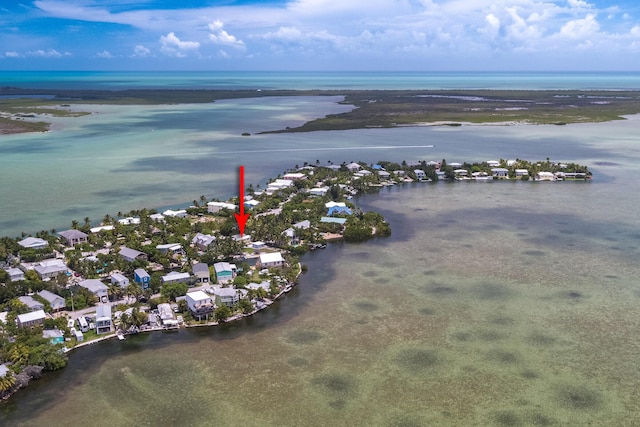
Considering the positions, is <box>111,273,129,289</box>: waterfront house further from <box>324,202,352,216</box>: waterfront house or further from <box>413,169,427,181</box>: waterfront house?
<box>413,169,427,181</box>: waterfront house

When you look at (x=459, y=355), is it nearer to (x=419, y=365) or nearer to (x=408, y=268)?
(x=419, y=365)

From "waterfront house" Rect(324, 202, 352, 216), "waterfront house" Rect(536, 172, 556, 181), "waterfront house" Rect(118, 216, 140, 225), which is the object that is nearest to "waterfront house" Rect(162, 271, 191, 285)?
"waterfront house" Rect(118, 216, 140, 225)

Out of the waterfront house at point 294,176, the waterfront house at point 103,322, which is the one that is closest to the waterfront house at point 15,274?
the waterfront house at point 103,322

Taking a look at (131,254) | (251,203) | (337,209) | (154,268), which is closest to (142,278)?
(154,268)

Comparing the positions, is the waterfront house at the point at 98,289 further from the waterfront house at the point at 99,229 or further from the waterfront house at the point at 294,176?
the waterfront house at the point at 294,176

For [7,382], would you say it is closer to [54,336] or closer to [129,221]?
[54,336]

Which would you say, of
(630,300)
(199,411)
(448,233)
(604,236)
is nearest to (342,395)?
(199,411)

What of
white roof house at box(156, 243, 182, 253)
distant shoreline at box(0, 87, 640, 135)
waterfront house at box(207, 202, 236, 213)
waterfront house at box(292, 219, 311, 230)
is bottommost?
white roof house at box(156, 243, 182, 253)

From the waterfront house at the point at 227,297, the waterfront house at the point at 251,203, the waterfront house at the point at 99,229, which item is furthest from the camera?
the waterfront house at the point at 251,203
